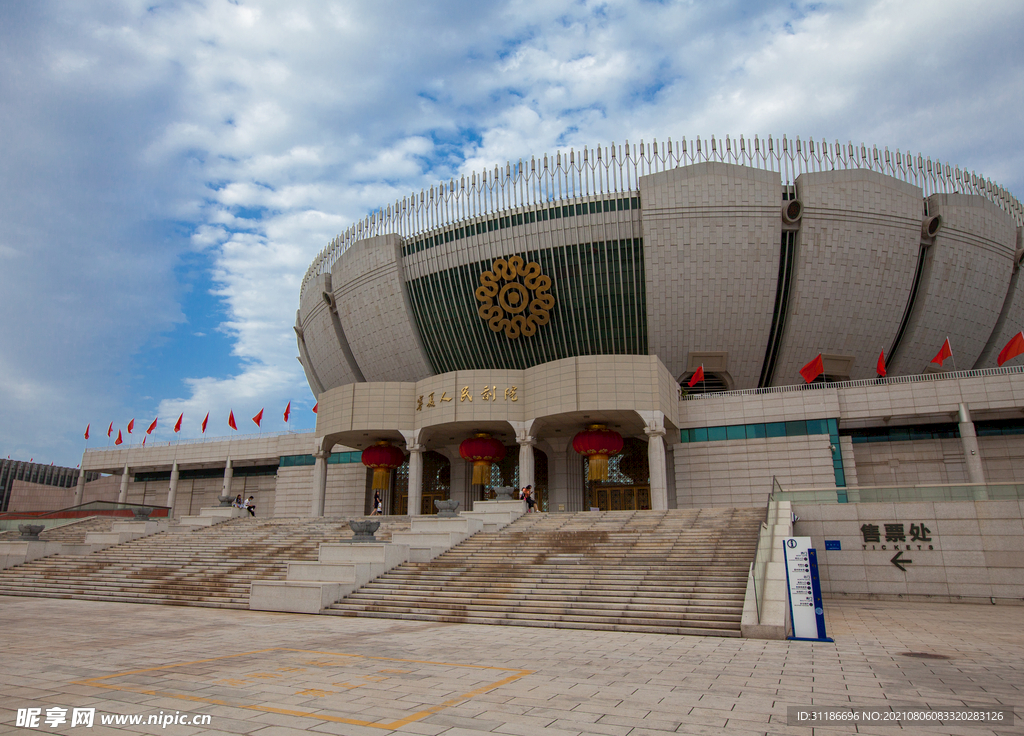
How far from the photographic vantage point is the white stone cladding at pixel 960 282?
113 ft

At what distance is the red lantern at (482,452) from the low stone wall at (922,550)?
1699cm

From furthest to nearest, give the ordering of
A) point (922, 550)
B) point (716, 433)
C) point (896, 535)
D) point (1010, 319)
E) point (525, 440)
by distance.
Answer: point (1010, 319) → point (716, 433) → point (525, 440) → point (896, 535) → point (922, 550)

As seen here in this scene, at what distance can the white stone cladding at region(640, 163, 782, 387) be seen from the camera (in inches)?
1312

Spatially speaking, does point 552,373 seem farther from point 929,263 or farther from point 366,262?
point 929,263

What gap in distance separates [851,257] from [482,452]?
71.3 ft

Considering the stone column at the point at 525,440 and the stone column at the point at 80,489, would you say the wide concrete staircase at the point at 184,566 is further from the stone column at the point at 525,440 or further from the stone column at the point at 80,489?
the stone column at the point at 80,489

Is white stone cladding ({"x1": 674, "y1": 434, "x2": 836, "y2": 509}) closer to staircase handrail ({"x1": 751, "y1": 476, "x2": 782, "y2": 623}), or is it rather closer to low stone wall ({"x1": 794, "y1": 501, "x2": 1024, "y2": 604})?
low stone wall ({"x1": 794, "y1": 501, "x2": 1024, "y2": 604})

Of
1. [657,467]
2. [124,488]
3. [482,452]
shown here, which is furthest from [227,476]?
[657,467]

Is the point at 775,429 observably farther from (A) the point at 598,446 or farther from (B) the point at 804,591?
(B) the point at 804,591

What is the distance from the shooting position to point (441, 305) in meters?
38.2

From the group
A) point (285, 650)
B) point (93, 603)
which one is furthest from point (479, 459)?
point (285, 650)

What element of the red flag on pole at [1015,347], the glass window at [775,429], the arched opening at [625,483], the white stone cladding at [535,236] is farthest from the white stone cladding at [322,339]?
the red flag on pole at [1015,347]

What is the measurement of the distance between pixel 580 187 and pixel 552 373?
12108mm

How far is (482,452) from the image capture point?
1286 inches
